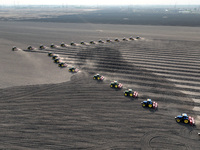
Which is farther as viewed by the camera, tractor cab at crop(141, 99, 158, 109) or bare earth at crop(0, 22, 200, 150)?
tractor cab at crop(141, 99, 158, 109)

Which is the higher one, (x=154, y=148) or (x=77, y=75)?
(x=77, y=75)

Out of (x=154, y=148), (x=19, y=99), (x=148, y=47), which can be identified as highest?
(x=148, y=47)

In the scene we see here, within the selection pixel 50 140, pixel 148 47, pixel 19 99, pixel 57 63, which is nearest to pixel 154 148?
pixel 50 140

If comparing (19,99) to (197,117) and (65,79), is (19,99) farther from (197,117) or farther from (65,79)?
(197,117)

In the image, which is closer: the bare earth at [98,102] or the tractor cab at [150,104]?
the bare earth at [98,102]

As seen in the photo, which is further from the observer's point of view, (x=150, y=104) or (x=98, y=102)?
(x=98, y=102)

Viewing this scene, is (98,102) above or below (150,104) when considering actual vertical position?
below

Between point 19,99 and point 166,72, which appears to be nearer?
point 19,99

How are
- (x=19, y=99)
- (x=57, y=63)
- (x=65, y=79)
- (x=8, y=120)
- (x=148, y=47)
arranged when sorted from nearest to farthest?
(x=8, y=120) → (x=19, y=99) → (x=65, y=79) → (x=57, y=63) → (x=148, y=47)
